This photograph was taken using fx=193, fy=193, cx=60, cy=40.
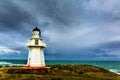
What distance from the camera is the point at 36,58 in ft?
92.6

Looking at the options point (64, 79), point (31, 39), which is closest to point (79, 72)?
point (64, 79)

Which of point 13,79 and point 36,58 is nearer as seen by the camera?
point 13,79

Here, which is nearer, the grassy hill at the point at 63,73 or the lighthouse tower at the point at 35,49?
the grassy hill at the point at 63,73

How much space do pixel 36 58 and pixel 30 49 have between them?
66.1 inches

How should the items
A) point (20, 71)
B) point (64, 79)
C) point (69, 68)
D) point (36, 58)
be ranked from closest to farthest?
point (64, 79)
point (20, 71)
point (69, 68)
point (36, 58)

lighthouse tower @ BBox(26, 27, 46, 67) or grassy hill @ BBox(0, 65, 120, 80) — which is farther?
lighthouse tower @ BBox(26, 27, 46, 67)

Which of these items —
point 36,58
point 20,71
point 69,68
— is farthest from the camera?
point 36,58

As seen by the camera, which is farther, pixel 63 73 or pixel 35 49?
pixel 35 49

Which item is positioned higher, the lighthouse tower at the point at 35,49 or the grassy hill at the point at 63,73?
the lighthouse tower at the point at 35,49

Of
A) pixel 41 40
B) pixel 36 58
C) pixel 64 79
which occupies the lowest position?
pixel 64 79

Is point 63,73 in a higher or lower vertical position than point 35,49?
lower

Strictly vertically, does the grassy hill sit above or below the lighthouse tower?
below

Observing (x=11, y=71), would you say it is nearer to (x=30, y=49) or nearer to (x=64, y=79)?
(x=30, y=49)

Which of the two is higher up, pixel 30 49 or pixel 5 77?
pixel 30 49
